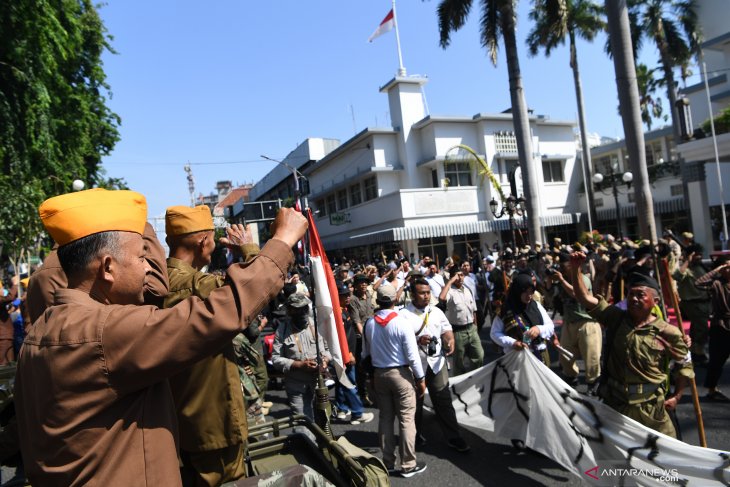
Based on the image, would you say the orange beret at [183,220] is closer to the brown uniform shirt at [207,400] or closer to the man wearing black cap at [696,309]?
the brown uniform shirt at [207,400]

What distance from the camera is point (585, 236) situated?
19.4m

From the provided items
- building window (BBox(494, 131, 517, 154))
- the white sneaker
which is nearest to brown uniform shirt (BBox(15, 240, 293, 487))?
the white sneaker

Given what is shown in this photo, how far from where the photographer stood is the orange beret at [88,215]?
150 centimetres

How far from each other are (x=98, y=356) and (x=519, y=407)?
4.60m

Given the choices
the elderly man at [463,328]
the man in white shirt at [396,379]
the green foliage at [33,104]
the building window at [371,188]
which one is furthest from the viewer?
the building window at [371,188]

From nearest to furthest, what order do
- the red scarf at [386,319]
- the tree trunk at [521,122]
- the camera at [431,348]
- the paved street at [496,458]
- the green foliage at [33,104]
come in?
the paved street at [496,458], the red scarf at [386,319], the camera at [431,348], the green foliage at [33,104], the tree trunk at [521,122]

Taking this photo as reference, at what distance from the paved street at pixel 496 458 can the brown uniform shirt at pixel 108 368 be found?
3850 mm

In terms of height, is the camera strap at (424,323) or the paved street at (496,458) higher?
the camera strap at (424,323)

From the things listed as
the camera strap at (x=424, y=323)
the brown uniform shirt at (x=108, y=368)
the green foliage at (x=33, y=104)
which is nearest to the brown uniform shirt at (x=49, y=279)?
the brown uniform shirt at (x=108, y=368)

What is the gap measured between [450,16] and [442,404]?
59.2 feet

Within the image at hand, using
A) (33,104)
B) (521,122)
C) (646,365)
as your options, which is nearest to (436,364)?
(646,365)

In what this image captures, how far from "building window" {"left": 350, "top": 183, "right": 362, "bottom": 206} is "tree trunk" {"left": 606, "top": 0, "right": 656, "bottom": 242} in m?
18.7

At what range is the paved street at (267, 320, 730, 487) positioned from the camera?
14.9ft

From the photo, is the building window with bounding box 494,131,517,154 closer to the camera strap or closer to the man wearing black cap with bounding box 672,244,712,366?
the man wearing black cap with bounding box 672,244,712,366
